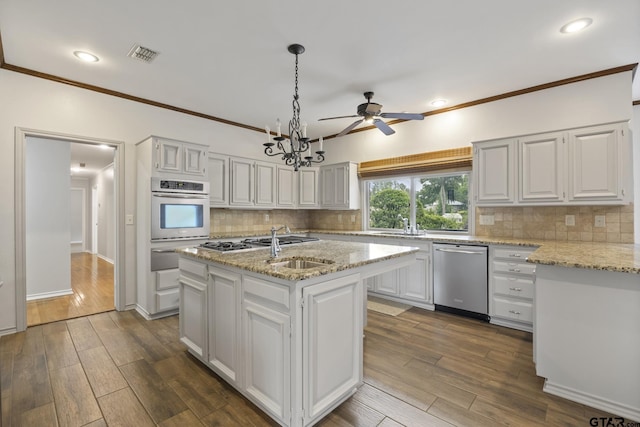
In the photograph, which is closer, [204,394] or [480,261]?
[204,394]

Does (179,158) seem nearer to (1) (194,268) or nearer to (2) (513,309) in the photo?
(1) (194,268)

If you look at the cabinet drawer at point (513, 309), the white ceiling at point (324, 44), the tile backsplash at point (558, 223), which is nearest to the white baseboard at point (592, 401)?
the cabinet drawer at point (513, 309)

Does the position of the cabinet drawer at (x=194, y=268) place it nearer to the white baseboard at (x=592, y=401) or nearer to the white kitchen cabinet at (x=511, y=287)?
the white baseboard at (x=592, y=401)

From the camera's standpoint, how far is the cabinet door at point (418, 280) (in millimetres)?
3715

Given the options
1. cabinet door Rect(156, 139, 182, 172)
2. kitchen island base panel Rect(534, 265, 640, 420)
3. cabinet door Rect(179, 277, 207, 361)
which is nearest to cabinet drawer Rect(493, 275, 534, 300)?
kitchen island base panel Rect(534, 265, 640, 420)

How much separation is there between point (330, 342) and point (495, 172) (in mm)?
2948

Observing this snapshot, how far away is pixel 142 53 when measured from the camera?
2699mm

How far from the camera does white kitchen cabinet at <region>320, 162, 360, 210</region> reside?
5000 mm

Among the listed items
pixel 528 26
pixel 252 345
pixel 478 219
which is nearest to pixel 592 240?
pixel 478 219

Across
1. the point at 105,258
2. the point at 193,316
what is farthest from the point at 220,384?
the point at 105,258

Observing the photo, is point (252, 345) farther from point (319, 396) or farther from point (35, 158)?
point (35, 158)

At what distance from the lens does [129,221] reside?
3641 millimetres

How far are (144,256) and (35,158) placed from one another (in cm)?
247

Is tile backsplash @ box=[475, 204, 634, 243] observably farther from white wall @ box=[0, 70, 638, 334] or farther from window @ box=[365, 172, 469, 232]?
white wall @ box=[0, 70, 638, 334]
